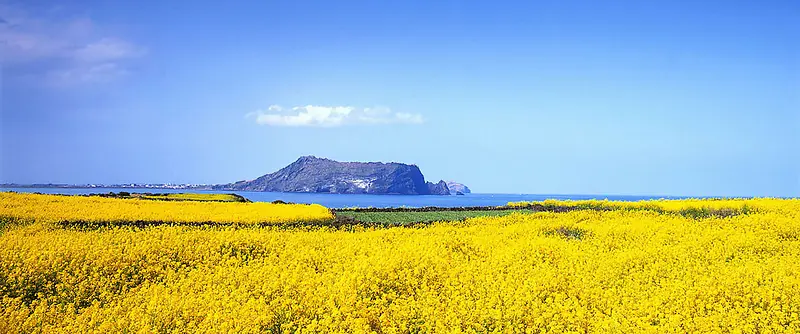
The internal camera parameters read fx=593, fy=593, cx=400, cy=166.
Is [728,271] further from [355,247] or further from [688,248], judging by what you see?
[355,247]

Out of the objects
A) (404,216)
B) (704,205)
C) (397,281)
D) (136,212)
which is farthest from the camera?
(704,205)

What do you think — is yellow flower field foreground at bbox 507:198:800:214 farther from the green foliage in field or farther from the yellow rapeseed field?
the yellow rapeseed field

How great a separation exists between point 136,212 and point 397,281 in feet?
44.8

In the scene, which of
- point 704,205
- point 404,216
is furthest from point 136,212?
point 704,205

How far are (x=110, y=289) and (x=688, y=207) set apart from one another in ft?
74.1

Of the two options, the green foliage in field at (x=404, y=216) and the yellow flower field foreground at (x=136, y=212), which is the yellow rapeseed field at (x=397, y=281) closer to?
the yellow flower field foreground at (x=136, y=212)

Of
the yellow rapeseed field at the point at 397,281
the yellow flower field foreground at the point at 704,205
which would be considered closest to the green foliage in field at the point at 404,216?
the yellow rapeseed field at the point at 397,281

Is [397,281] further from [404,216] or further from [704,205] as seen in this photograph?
[704,205]

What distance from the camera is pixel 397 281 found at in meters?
10.7

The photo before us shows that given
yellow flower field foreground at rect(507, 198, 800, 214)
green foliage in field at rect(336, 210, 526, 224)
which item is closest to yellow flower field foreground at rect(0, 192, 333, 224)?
green foliage in field at rect(336, 210, 526, 224)

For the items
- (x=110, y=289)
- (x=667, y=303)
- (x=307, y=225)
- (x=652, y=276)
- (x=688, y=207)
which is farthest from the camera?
(x=688, y=207)

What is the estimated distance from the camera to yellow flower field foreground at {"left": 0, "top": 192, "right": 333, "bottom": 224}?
19.0 m

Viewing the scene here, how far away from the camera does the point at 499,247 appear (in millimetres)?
14180

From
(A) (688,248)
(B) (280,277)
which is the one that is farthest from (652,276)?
(B) (280,277)
